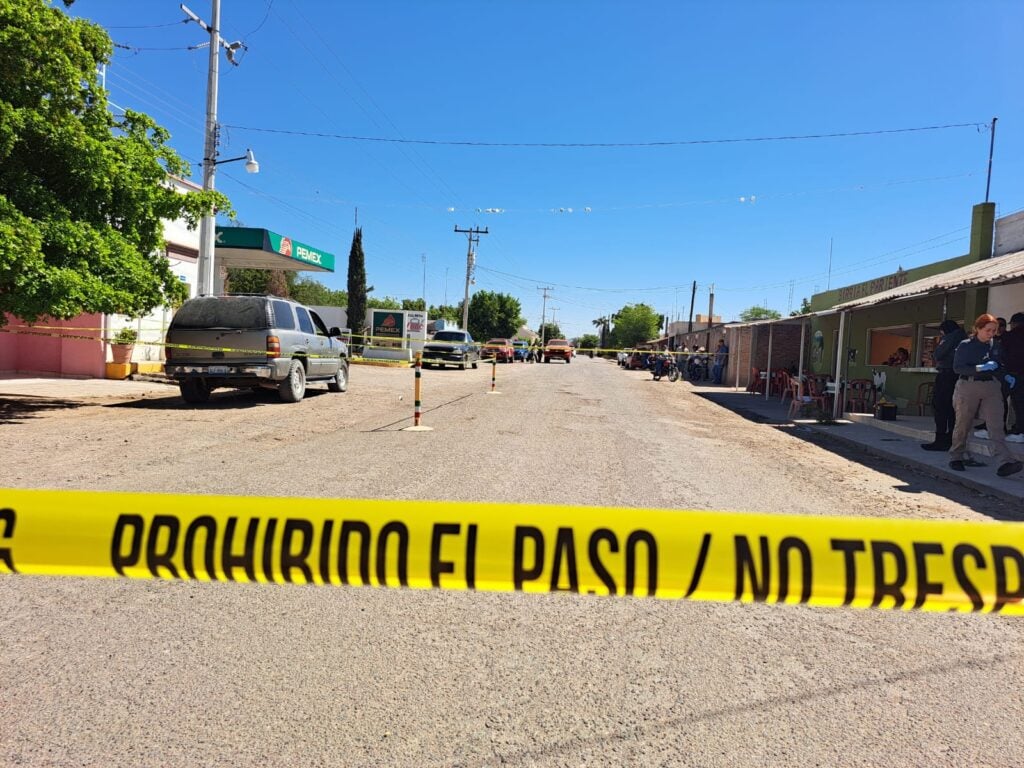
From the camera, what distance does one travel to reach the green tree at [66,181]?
8531 millimetres

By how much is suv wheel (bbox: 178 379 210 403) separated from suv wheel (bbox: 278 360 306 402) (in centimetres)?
136

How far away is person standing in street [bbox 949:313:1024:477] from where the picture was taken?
744cm

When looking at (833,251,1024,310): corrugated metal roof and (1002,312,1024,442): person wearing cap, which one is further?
(833,251,1024,310): corrugated metal roof

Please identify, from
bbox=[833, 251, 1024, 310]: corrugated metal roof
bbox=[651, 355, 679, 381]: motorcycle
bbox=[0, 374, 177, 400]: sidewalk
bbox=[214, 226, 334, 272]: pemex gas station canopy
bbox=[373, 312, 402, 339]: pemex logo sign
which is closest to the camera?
bbox=[833, 251, 1024, 310]: corrugated metal roof

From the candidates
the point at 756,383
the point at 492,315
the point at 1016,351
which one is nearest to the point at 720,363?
the point at 756,383

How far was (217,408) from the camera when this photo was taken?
11812 mm

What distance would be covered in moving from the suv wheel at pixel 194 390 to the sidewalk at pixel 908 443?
Answer: 11.4 meters

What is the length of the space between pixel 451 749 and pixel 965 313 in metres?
15.2

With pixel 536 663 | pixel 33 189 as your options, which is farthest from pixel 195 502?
pixel 33 189

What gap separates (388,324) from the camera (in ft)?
120

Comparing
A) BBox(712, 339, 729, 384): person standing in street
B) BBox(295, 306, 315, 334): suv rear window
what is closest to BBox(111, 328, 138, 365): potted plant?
BBox(295, 306, 315, 334): suv rear window

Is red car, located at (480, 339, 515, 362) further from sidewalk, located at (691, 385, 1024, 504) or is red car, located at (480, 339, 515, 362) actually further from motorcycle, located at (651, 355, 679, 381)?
sidewalk, located at (691, 385, 1024, 504)

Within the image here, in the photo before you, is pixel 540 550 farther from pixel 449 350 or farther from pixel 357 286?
pixel 357 286

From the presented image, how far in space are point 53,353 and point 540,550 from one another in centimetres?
1868
